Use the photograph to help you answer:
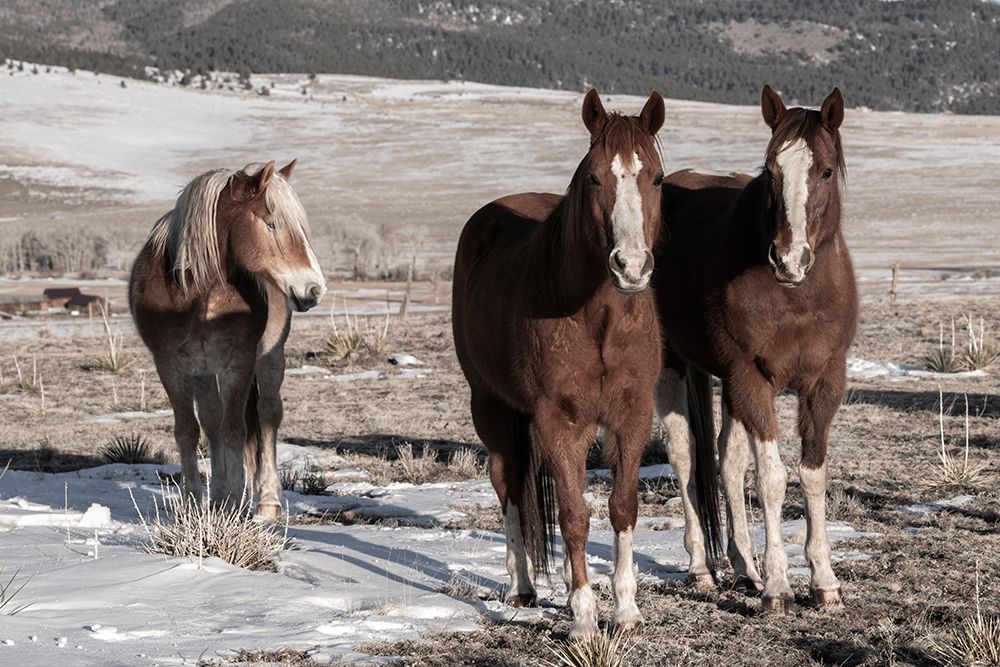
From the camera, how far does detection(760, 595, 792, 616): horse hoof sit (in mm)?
5301

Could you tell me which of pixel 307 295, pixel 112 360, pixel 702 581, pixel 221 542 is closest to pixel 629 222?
pixel 702 581

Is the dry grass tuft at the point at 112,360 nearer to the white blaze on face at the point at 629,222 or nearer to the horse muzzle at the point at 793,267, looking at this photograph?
the horse muzzle at the point at 793,267

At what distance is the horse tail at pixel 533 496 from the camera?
5648 mm

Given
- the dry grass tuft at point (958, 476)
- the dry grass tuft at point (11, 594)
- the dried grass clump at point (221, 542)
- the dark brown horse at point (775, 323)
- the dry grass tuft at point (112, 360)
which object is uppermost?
the dark brown horse at point (775, 323)

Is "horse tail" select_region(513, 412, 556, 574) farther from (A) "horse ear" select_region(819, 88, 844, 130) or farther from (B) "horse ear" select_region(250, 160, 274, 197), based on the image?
(B) "horse ear" select_region(250, 160, 274, 197)

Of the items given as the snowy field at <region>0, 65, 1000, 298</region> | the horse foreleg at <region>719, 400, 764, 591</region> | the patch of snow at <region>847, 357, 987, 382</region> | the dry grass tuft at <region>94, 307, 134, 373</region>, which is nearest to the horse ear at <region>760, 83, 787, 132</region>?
the horse foreleg at <region>719, 400, 764, 591</region>

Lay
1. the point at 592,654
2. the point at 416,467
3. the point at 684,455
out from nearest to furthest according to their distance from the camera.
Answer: the point at 592,654
the point at 684,455
the point at 416,467

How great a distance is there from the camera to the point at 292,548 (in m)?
6.23

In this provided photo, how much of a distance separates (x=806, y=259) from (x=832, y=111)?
0.74m

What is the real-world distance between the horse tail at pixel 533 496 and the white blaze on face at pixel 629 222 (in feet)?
4.77

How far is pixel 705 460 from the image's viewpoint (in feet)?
20.8

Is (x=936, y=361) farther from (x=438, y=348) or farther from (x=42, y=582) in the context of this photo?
(x=42, y=582)

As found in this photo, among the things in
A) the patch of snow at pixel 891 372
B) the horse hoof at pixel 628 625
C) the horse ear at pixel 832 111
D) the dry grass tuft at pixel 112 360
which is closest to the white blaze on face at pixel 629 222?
the horse ear at pixel 832 111

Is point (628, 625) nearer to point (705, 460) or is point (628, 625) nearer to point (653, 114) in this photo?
point (705, 460)
